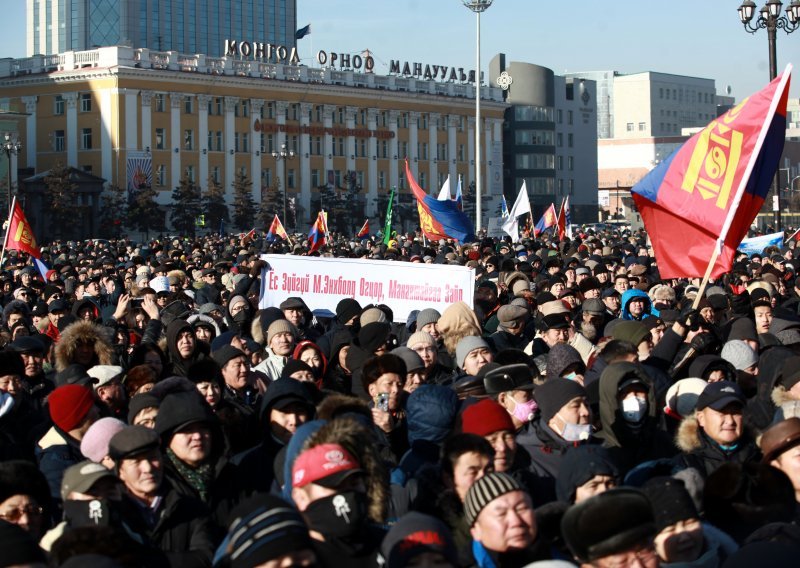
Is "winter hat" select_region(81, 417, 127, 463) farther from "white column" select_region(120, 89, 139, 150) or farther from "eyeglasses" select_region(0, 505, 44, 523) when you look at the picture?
"white column" select_region(120, 89, 139, 150)

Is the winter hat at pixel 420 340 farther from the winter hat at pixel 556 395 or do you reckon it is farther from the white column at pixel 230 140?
the white column at pixel 230 140

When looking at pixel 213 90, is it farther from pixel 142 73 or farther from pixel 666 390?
pixel 666 390

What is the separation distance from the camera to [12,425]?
6965mm

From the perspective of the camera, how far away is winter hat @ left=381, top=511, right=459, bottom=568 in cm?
407

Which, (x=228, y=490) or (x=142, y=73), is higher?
(x=142, y=73)

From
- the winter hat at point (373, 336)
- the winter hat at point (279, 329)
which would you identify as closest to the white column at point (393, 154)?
the winter hat at point (373, 336)

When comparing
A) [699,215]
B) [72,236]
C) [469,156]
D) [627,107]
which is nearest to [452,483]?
[699,215]

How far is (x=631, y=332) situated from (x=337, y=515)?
188 inches

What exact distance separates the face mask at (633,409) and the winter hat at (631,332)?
2.26m

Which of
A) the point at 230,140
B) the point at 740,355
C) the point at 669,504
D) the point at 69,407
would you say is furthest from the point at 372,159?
the point at 669,504

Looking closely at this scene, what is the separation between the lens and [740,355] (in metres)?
8.05

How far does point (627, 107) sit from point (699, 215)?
442 ft

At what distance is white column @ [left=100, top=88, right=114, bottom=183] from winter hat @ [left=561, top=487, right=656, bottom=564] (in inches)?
2805

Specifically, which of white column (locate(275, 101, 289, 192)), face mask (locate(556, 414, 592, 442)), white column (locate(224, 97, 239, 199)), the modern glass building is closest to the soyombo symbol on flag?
face mask (locate(556, 414, 592, 442))
